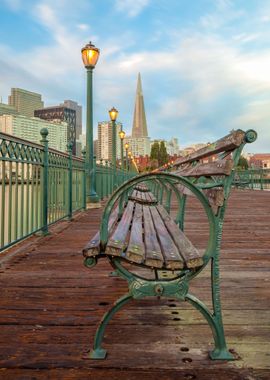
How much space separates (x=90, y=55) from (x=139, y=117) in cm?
17556

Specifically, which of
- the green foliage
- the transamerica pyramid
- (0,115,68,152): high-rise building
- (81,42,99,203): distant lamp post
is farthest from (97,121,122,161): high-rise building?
the transamerica pyramid

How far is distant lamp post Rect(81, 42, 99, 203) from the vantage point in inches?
429

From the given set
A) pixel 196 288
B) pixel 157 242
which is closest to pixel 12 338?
pixel 157 242

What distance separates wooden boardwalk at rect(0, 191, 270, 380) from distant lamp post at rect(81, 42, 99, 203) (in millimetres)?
7123

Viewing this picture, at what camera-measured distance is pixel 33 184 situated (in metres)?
5.26

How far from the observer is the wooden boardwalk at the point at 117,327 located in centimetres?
176

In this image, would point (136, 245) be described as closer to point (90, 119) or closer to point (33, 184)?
point (33, 184)

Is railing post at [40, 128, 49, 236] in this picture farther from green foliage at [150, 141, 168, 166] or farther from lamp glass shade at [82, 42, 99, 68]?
green foliage at [150, 141, 168, 166]

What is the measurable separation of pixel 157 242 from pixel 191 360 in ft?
2.14

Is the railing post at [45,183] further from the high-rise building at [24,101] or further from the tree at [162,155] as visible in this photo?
the high-rise building at [24,101]

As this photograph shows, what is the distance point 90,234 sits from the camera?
19.3 feet

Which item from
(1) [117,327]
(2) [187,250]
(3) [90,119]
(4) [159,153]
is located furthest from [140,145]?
(2) [187,250]

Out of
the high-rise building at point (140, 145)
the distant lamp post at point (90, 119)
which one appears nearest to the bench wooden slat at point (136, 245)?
the distant lamp post at point (90, 119)

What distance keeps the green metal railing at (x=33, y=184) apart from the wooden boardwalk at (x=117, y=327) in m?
0.75
